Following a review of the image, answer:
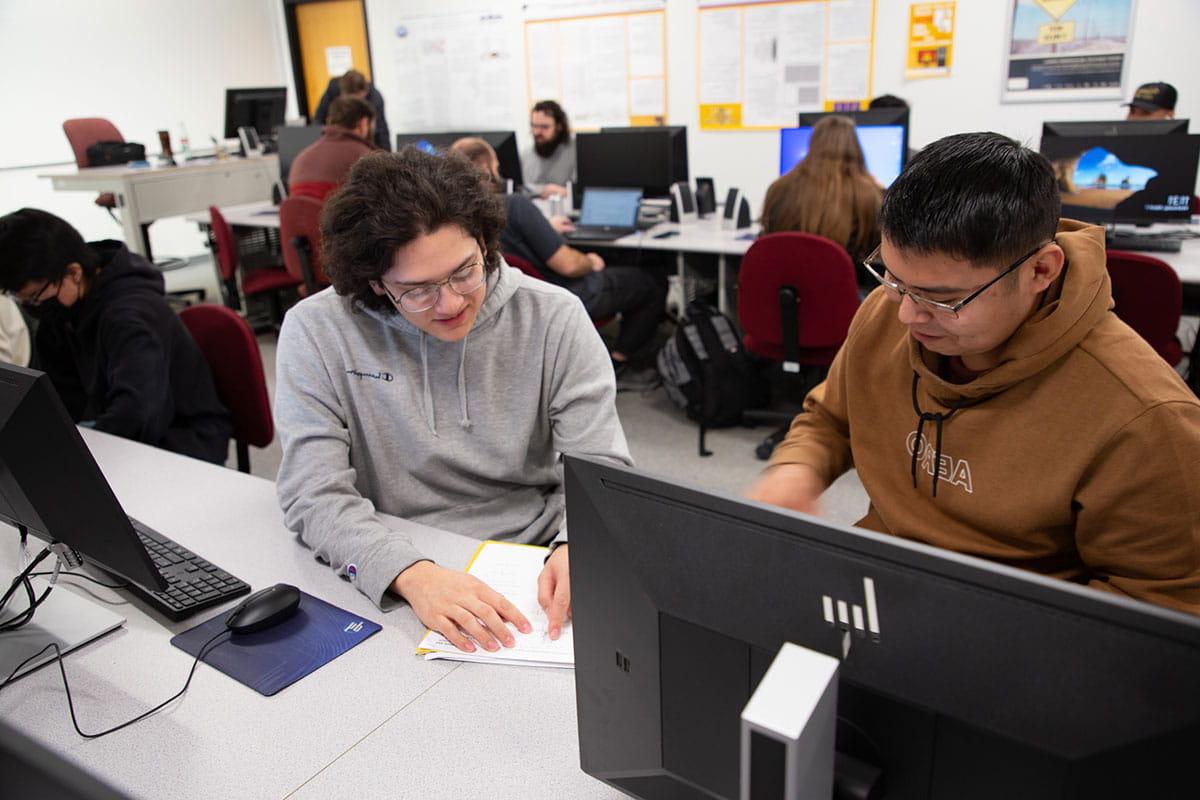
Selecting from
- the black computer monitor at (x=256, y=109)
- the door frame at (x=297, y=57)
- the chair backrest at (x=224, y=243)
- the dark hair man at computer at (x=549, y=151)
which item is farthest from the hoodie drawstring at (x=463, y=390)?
the door frame at (x=297, y=57)

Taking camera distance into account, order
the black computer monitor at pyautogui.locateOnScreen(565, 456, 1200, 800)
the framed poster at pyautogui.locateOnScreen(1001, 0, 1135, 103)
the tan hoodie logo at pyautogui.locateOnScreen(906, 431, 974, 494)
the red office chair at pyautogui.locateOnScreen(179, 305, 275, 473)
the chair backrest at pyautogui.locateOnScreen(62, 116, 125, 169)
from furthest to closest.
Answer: the chair backrest at pyautogui.locateOnScreen(62, 116, 125, 169)
the framed poster at pyautogui.locateOnScreen(1001, 0, 1135, 103)
the red office chair at pyautogui.locateOnScreen(179, 305, 275, 473)
the tan hoodie logo at pyautogui.locateOnScreen(906, 431, 974, 494)
the black computer monitor at pyautogui.locateOnScreen(565, 456, 1200, 800)

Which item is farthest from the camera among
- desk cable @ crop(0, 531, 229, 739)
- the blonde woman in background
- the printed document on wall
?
the printed document on wall

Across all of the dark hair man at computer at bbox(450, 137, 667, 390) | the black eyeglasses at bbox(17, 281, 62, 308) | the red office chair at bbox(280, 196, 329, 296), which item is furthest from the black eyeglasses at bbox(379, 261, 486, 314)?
the red office chair at bbox(280, 196, 329, 296)

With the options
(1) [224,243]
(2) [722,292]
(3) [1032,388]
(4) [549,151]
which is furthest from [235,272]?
(3) [1032,388]

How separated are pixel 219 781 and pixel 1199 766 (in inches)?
35.4

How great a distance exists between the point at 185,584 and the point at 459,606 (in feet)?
1.48

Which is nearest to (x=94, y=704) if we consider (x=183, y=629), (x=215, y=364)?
(x=183, y=629)

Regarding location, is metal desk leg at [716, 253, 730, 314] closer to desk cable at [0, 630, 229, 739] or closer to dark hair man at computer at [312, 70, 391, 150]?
dark hair man at computer at [312, 70, 391, 150]

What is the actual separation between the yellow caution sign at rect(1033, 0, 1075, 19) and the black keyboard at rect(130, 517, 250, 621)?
509 cm

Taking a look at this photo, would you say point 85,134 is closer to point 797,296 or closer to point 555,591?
point 797,296

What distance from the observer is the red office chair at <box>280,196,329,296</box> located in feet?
13.2

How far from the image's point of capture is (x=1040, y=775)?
551 mm

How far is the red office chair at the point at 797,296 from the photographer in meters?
2.79

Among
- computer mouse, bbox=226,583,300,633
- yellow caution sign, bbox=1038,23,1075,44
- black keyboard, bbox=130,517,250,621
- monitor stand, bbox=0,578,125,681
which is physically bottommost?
monitor stand, bbox=0,578,125,681
